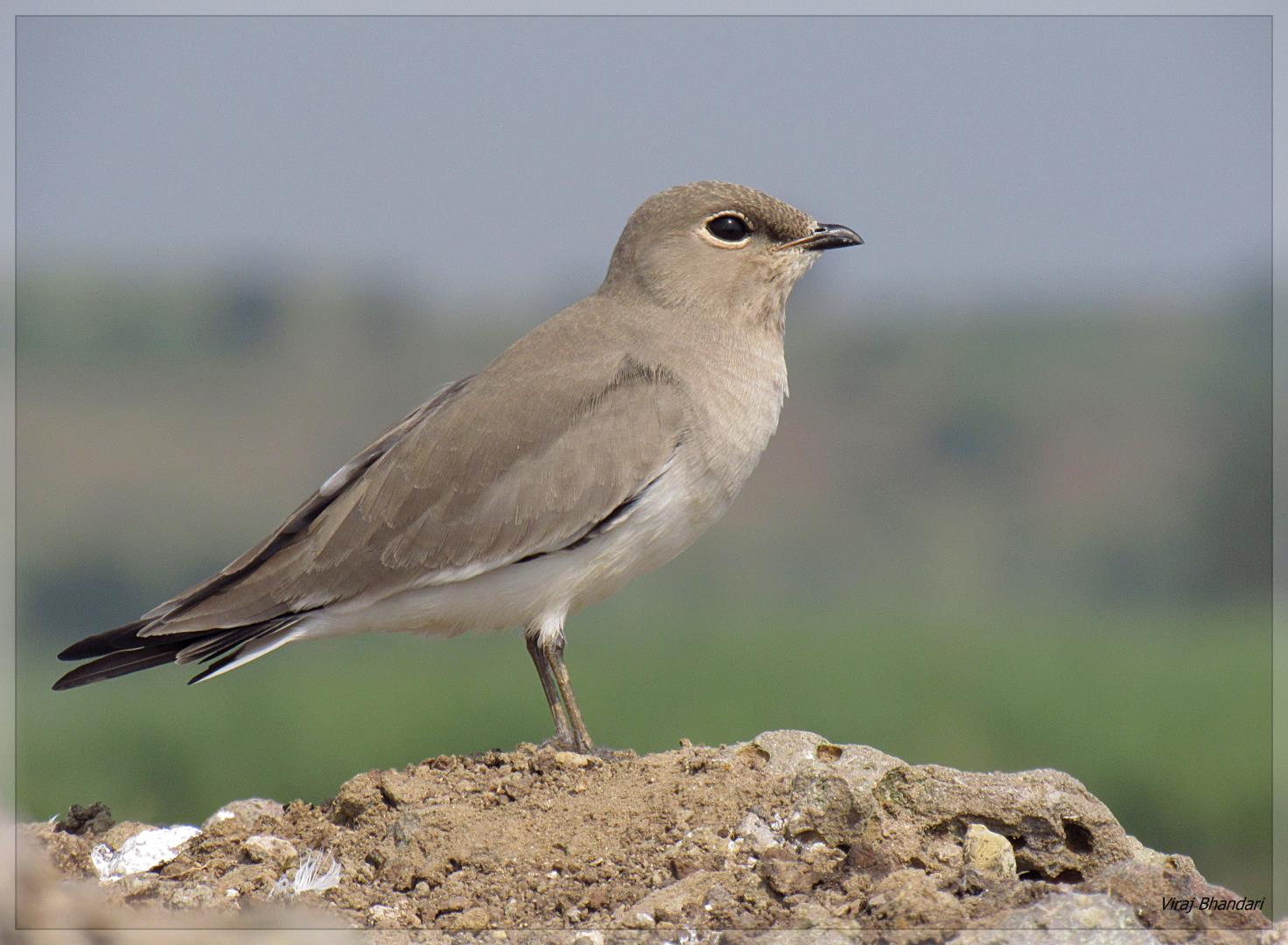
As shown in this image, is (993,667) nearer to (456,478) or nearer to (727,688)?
(727,688)

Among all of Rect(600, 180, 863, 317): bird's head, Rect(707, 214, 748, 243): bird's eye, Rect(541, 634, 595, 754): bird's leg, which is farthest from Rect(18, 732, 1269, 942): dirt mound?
Rect(707, 214, 748, 243): bird's eye

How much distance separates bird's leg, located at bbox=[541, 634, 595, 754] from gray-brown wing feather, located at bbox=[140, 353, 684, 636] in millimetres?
497

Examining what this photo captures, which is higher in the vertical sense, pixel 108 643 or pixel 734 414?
pixel 734 414

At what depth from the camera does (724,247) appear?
7.97 metres

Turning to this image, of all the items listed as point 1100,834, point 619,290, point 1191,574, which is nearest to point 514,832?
point 1100,834

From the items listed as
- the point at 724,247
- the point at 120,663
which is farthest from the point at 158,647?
the point at 724,247

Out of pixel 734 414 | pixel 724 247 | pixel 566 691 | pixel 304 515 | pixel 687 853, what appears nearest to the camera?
pixel 687 853

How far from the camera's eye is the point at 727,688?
28984mm

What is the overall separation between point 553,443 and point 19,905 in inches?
154

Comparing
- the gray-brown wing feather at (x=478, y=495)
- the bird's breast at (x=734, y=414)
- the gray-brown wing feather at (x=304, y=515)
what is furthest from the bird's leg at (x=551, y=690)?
the gray-brown wing feather at (x=304, y=515)

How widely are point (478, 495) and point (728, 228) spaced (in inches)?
85.3

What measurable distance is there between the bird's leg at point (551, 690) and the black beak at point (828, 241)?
267 centimetres

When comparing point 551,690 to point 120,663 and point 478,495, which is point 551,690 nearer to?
point 478,495

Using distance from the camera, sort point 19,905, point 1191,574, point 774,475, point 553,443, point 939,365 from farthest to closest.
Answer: point 939,365 → point 774,475 → point 1191,574 → point 553,443 → point 19,905
